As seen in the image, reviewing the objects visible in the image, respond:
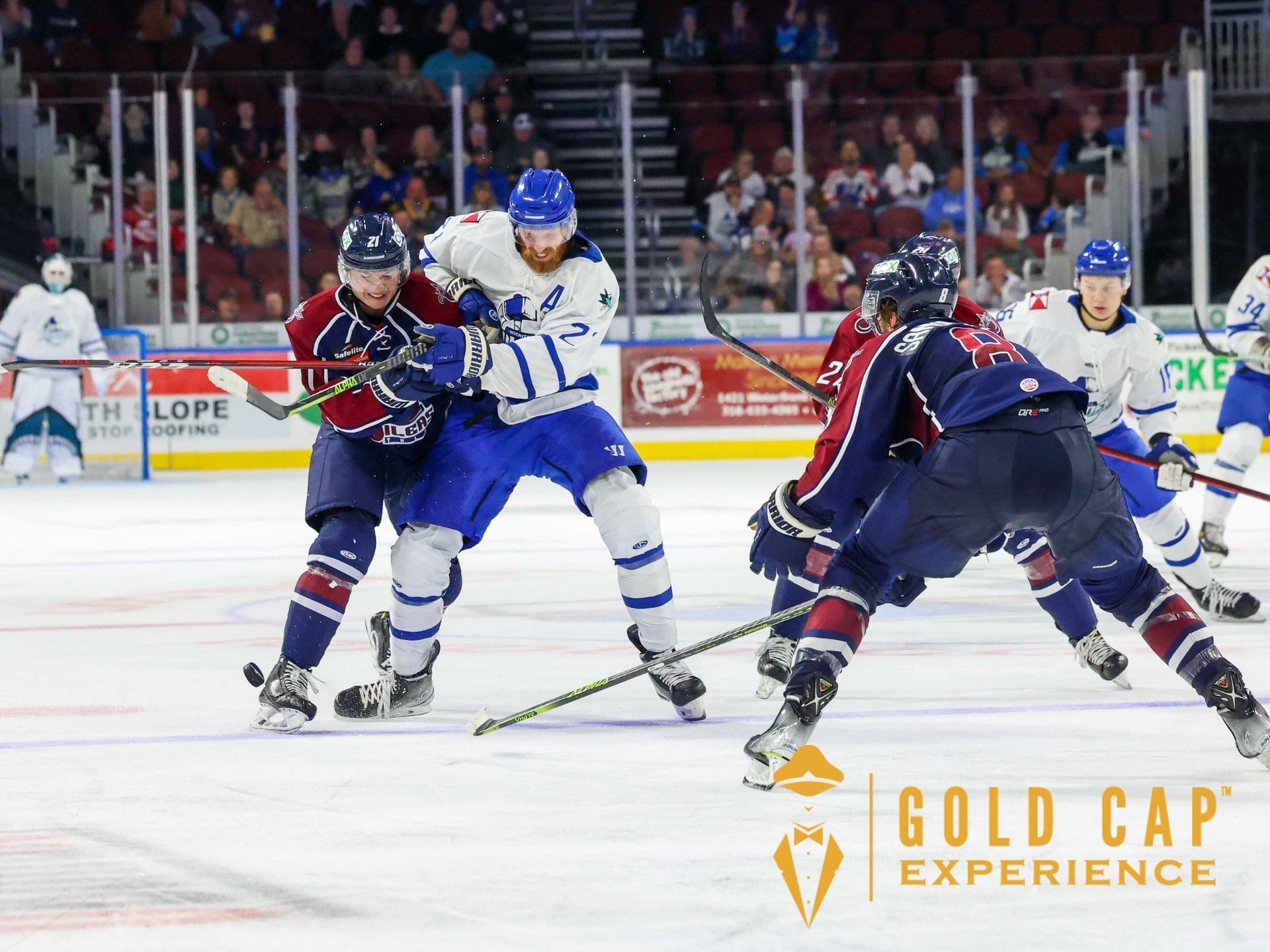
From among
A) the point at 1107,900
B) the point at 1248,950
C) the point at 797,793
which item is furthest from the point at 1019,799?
the point at 1248,950

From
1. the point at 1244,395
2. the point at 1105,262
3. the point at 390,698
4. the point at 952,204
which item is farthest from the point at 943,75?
the point at 390,698

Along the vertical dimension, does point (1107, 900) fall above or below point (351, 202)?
below

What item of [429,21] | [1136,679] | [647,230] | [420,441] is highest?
[429,21]

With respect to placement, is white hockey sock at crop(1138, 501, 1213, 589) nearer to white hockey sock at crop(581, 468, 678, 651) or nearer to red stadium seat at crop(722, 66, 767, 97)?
white hockey sock at crop(581, 468, 678, 651)

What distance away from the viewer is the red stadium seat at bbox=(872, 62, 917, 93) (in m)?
10.3

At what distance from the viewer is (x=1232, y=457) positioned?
243 inches

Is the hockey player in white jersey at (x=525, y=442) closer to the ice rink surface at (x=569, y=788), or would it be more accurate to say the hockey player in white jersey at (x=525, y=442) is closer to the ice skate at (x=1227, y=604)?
the ice rink surface at (x=569, y=788)

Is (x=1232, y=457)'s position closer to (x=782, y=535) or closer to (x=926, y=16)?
(x=782, y=535)

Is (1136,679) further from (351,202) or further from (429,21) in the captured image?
(429,21)

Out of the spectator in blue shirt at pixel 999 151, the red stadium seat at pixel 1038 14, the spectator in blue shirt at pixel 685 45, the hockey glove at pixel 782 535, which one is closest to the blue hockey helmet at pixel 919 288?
the hockey glove at pixel 782 535

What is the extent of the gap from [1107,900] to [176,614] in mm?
3440

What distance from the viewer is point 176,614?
16.8 feet

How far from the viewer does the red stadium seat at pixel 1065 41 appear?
12359 mm

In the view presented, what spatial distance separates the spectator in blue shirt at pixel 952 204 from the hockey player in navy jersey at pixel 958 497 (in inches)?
289
